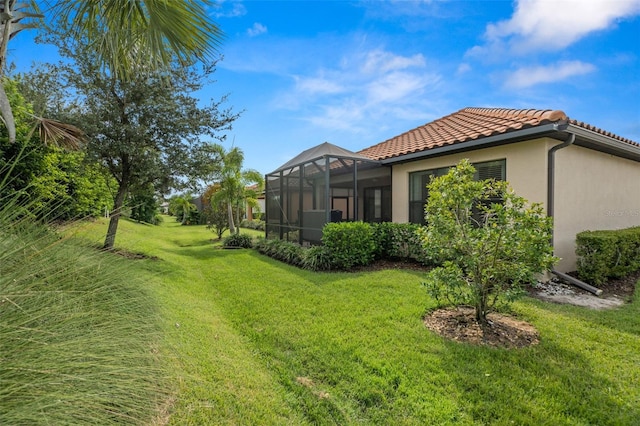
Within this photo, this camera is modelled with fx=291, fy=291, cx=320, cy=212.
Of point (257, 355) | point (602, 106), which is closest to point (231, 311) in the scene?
point (257, 355)

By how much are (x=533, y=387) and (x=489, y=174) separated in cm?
576

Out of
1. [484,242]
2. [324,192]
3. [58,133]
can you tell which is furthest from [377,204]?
[58,133]

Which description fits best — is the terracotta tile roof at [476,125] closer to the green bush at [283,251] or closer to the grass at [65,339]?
the green bush at [283,251]

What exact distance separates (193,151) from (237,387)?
8.24 meters

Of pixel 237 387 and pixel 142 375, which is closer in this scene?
pixel 142 375

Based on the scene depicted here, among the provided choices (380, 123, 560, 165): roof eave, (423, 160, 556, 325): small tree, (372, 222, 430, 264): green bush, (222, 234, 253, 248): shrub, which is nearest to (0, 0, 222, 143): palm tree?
(423, 160, 556, 325): small tree

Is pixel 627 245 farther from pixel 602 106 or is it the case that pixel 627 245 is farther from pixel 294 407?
pixel 294 407

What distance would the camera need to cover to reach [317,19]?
688cm

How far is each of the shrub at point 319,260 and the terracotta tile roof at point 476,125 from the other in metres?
3.89

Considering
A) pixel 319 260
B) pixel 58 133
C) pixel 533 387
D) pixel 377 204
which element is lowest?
pixel 533 387

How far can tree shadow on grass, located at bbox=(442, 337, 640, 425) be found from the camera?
7.82 ft

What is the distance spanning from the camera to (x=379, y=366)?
3072mm

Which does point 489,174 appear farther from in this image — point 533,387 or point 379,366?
point 379,366

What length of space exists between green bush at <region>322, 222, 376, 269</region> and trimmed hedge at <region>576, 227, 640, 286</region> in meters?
4.65
